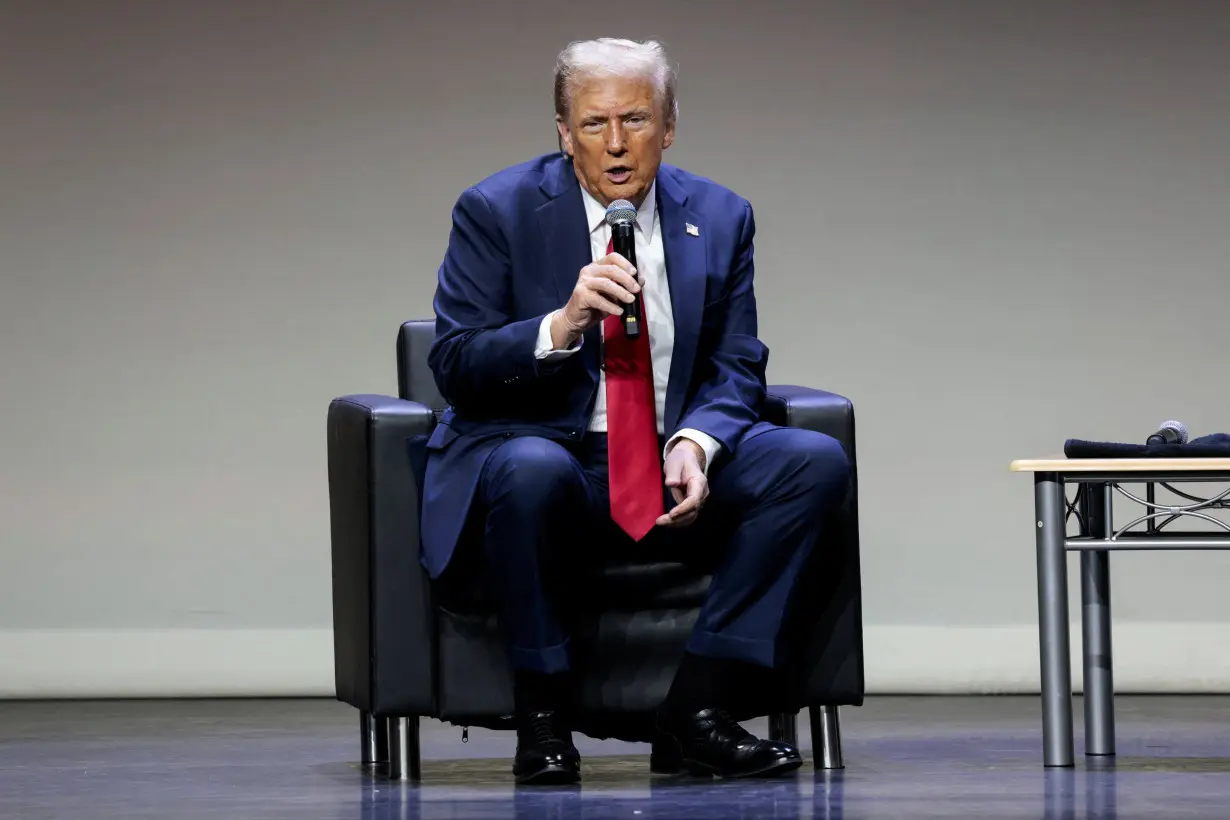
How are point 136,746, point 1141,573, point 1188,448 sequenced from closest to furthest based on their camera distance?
point 1188,448
point 136,746
point 1141,573

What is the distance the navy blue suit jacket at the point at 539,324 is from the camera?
2873 mm

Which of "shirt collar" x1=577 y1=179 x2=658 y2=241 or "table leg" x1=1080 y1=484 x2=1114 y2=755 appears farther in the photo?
"table leg" x1=1080 y1=484 x2=1114 y2=755

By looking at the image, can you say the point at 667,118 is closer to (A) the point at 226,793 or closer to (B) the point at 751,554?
(B) the point at 751,554

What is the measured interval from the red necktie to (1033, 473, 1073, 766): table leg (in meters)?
0.65

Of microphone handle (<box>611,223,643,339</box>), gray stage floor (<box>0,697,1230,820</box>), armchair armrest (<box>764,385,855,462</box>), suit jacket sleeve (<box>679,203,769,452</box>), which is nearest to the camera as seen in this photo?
gray stage floor (<box>0,697,1230,820</box>)

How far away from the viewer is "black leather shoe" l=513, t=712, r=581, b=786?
2.75 metres

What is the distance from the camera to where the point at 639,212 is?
307 centimetres

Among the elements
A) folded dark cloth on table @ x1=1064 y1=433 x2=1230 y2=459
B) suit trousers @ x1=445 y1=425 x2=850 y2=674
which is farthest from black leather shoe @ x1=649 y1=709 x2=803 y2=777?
folded dark cloth on table @ x1=1064 y1=433 x2=1230 y2=459

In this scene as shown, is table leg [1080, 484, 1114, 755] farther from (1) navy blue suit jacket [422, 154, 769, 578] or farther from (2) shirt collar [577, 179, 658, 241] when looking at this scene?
(2) shirt collar [577, 179, 658, 241]

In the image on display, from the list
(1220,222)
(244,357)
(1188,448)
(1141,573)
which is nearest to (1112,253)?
(1220,222)

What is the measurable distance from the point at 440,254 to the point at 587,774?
2091 mm

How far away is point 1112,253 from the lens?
4.73m

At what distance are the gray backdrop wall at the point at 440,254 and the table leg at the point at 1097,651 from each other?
4.64ft

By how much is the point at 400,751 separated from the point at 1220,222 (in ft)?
9.05
